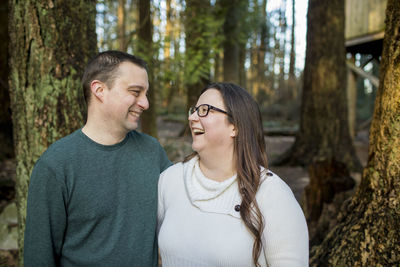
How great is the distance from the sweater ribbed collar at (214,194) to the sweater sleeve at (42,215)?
83 centimetres

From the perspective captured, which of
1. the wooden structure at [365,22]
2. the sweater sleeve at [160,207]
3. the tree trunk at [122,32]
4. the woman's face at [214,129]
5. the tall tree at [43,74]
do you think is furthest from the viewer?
the wooden structure at [365,22]

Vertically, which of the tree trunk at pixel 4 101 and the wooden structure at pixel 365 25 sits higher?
the wooden structure at pixel 365 25

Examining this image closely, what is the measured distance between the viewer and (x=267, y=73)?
36312 mm

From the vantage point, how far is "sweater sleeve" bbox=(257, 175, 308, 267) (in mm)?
1826

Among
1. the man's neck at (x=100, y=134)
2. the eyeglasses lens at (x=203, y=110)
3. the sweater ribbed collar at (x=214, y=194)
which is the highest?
the eyeglasses lens at (x=203, y=110)

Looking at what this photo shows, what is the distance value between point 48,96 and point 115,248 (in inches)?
58.8

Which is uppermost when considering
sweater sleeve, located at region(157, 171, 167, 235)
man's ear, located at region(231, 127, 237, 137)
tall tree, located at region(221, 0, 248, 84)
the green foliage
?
tall tree, located at region(221, 0, 248, 84)

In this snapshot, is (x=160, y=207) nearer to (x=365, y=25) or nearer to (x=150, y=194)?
(x=150, y=194)

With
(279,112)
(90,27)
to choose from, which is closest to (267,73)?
(279,112)

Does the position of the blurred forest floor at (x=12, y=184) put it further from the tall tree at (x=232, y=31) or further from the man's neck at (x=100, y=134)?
the tall tree at (x=232, y=31)

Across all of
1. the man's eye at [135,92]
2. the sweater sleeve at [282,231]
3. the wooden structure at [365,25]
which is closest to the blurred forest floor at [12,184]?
the man's eye at [135,92]

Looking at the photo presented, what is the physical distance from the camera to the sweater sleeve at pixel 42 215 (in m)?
1.95

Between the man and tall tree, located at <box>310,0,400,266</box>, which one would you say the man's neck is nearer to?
the man

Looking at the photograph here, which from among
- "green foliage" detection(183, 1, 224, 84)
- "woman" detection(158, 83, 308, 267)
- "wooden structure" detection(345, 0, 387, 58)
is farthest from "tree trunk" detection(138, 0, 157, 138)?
"wooden structure" detection(345, 0, 387, 58)
